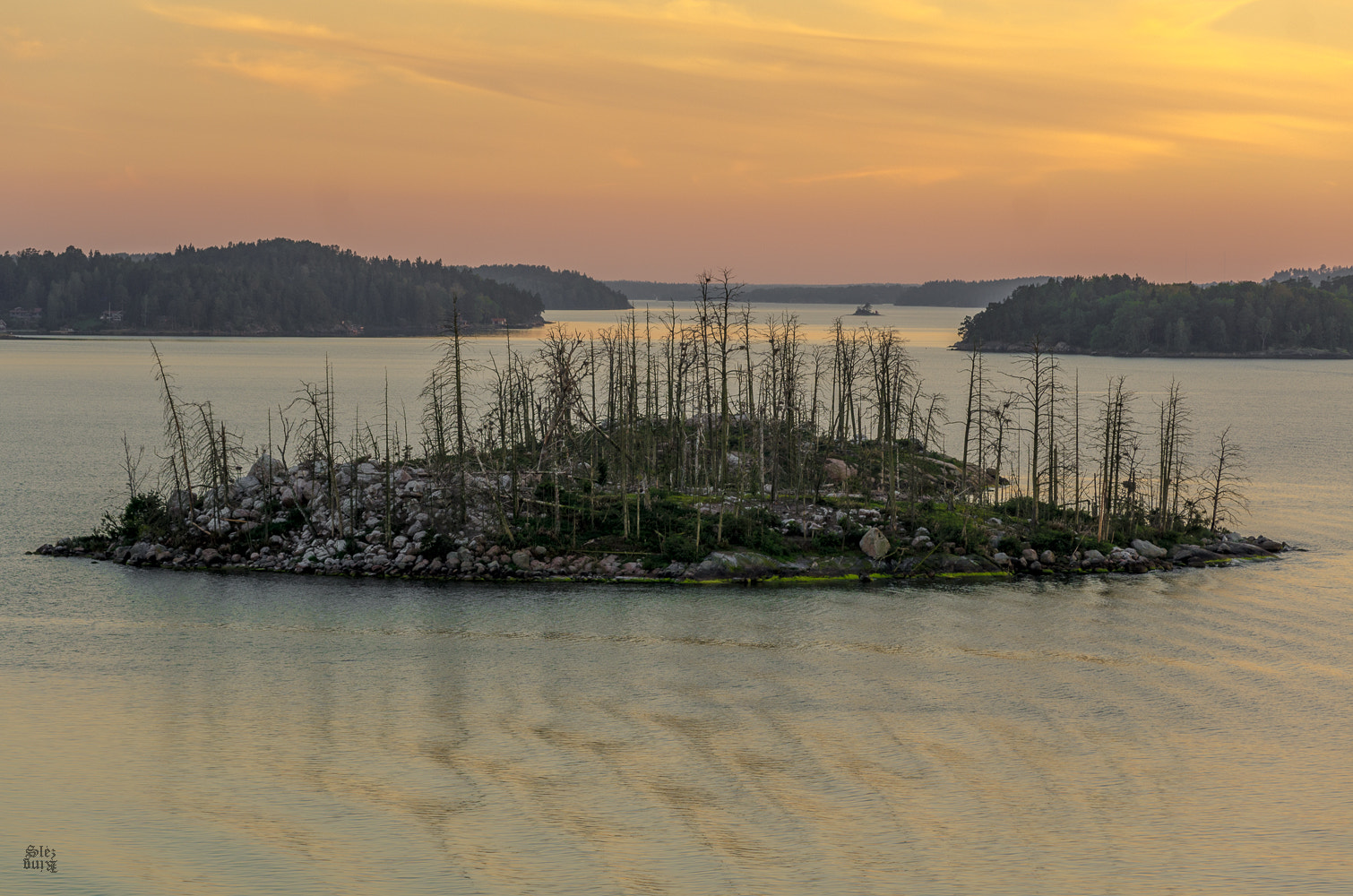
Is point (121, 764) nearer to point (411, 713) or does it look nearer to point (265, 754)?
point (265, 754)

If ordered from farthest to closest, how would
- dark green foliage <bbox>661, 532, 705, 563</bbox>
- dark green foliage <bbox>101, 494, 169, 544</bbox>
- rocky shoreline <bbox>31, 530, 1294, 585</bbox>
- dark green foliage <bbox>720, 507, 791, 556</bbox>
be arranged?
dark green foliage <bbox>101, 494, 169, 544</bbox> → dark green foliage <bbox>720, 507, 791, 556</bbox> → dark green foliage <bbox>661, 532, 705, 563</bbox> → rocky shoreline <bbox>31, 530, 1294, 585</bbox>

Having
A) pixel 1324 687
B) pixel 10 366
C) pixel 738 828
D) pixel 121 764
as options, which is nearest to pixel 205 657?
pixel 121 764

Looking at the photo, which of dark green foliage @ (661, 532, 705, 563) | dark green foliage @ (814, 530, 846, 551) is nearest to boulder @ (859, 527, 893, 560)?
dark green foliage @ (814, 530, 846, 551)

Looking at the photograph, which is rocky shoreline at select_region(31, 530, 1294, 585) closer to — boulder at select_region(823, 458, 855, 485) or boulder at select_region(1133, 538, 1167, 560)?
boulder at select_region(1133, 538, 1167, 560)

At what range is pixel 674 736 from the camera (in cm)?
2783

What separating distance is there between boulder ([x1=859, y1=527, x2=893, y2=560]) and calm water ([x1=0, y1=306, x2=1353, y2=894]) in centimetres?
260

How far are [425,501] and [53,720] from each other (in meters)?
20.6

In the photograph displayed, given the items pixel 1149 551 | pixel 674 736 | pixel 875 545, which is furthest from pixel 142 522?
pixel 1149 551

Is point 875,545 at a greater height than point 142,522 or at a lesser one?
lesser

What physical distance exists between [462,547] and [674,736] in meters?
19.8

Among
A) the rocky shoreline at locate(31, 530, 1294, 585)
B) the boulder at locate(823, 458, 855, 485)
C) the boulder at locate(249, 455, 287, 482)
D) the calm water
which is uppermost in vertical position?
the boulder at locate(249, 455, 287, 482)

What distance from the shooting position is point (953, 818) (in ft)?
76.0

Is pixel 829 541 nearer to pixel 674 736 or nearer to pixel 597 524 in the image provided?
pixel 597 524

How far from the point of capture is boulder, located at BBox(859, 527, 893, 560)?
150 ft
